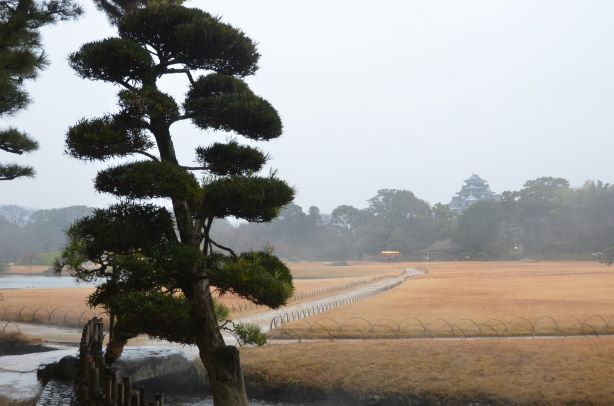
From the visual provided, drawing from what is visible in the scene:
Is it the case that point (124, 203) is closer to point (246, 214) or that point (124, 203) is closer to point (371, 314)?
point (246, 214)

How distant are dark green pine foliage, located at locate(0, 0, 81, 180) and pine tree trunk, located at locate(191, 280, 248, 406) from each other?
5.12 meters

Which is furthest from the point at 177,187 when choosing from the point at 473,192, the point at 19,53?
the point at 473,192

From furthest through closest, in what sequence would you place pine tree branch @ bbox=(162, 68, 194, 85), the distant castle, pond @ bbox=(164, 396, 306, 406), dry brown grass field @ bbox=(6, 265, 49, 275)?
the distant castle < dry brown grass field @ bbox=(6, 265, 49, 275) < pond @ bbox=(164, 396, 306, 406) < pine tree branch @ bbox=(162, 68, 194, 85)

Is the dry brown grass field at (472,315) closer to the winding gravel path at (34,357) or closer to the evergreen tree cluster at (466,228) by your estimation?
the winding gravel path at (34,357)

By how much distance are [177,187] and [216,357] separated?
191 centimetres

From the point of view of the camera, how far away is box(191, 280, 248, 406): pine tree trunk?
5.49m

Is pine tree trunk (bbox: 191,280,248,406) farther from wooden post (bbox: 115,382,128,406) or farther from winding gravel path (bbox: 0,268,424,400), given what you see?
winding gravel path (bbox: 0,268,424,400)

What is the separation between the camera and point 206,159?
6.44 m

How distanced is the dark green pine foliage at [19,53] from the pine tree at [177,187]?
2615mm

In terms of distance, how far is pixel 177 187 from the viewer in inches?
204

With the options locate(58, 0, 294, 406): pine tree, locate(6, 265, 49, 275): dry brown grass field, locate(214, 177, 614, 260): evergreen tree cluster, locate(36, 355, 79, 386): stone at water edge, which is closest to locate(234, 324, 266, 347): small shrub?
locate(58, 0, 294, 406): pine tree

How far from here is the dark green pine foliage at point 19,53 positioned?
7.80m

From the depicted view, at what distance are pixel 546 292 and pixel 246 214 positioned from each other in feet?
75.0

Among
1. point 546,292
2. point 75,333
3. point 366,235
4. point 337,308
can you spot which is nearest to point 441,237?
point 366,235
